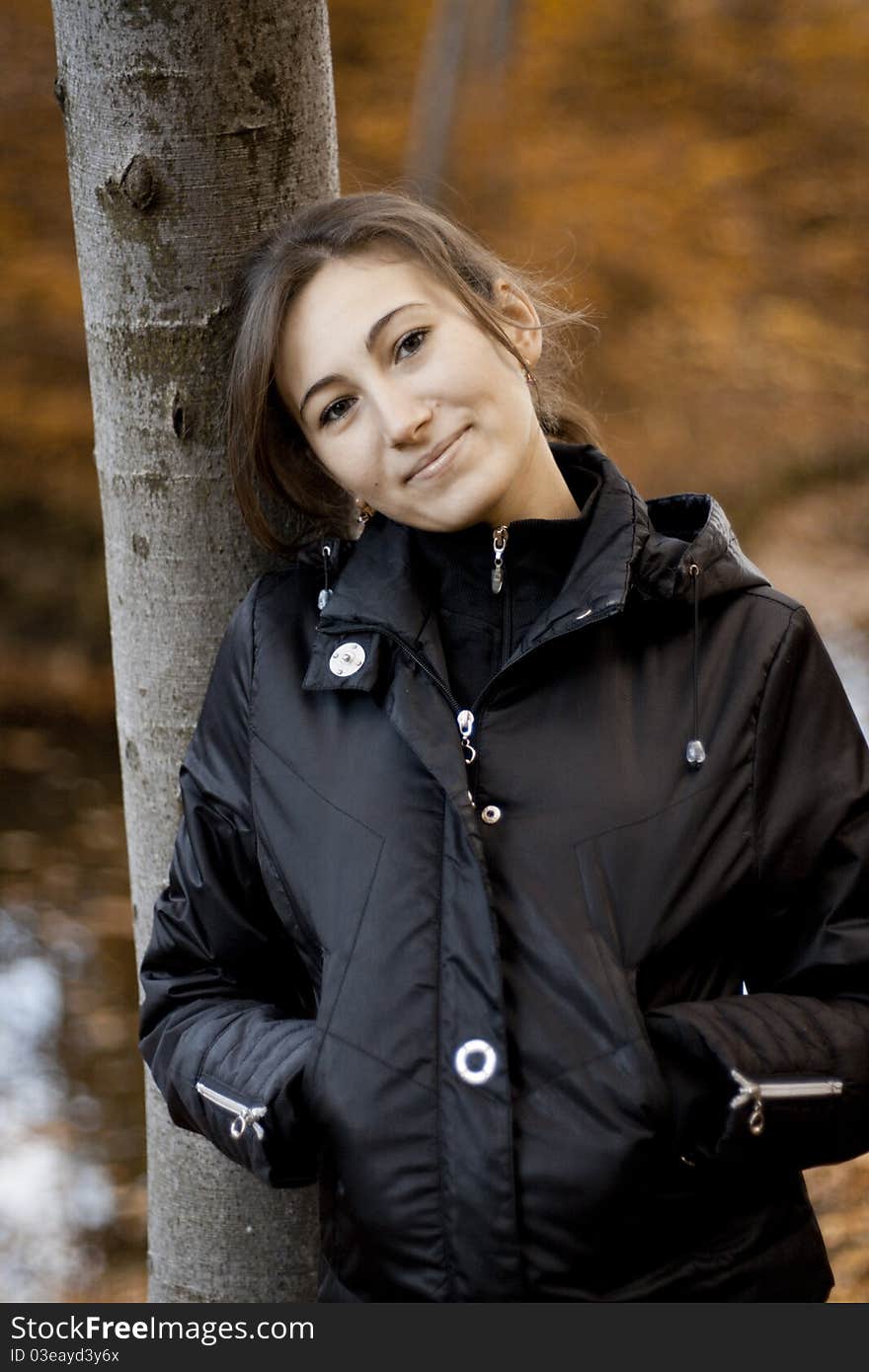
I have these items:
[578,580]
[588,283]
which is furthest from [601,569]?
[588,283]

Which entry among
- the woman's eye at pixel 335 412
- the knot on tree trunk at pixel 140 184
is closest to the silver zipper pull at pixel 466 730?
the woman's eye at pixel 335 412

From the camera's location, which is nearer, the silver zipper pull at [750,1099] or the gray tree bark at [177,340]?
the silver zipper pull at [750,1099]

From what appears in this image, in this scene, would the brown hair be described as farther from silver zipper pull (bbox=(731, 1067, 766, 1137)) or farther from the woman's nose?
silver zipper pull (bbox=(731, 1067, 766, 1137))

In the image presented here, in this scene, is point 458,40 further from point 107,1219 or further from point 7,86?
point 107,1219

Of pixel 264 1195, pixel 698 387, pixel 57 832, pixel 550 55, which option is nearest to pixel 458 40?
pixel 550 55

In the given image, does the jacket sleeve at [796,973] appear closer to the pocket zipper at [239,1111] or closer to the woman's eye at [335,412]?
the pocket zipper at [239,1111]

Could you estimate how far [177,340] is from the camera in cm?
171

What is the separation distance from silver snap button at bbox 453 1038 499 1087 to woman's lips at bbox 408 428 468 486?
587 mm

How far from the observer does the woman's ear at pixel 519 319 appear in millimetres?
1713

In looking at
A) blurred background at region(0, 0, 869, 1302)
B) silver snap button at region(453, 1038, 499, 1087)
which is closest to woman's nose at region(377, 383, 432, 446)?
silver snap button at region(453, 1038, 499, 1087)

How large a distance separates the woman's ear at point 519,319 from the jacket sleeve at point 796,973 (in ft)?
1.52

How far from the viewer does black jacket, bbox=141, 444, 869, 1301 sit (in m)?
1.38

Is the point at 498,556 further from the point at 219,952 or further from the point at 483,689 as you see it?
the point at 219,952
